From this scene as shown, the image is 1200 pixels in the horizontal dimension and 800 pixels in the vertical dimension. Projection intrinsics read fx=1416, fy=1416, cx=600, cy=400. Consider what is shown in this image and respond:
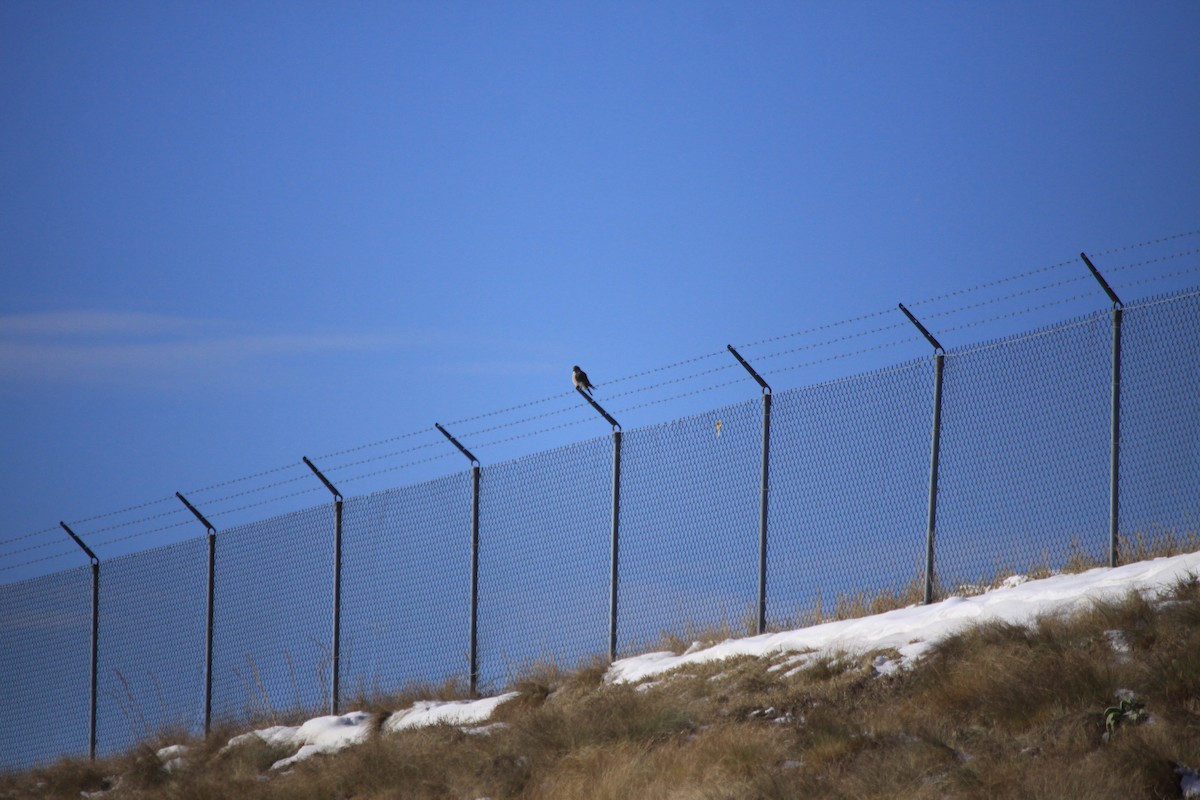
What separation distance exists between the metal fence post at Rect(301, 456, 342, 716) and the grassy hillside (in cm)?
260

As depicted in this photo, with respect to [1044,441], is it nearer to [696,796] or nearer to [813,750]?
[813,750]

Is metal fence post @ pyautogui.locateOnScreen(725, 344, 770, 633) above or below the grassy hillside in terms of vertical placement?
above

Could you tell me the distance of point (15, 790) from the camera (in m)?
15.3

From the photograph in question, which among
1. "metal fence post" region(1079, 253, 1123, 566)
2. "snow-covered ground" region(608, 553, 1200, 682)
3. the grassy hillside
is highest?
"metal fence post" region(1079, 253, 1123, 566)

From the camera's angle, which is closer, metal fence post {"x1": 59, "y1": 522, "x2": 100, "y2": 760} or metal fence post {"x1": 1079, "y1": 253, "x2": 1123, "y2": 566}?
metal fence post {"x1": 1079, "y1": 253, "x2": 1123, "y2": 566}

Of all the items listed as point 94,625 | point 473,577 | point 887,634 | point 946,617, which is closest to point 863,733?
point 887,634

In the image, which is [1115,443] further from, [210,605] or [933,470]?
[210,605]

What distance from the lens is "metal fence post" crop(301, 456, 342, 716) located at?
14.0 metres

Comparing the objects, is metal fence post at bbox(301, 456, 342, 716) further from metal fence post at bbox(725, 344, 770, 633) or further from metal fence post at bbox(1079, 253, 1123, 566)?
metal fence post at bbox(1079, 253, 1123, 566)

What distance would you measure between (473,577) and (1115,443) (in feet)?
19.6

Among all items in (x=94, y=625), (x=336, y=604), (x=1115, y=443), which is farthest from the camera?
(x=94, y=625)

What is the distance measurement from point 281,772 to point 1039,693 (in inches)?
269

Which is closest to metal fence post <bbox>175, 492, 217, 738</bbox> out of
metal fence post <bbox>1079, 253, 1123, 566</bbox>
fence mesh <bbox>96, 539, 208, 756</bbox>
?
fence mesh <bbox>96, 539, 208, 756</bbox>

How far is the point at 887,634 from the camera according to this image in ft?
33.4
